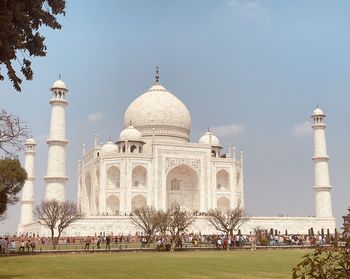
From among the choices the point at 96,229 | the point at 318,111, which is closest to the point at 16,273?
the point at 96,229

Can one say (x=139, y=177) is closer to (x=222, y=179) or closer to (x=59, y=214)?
(x=222, y=179)

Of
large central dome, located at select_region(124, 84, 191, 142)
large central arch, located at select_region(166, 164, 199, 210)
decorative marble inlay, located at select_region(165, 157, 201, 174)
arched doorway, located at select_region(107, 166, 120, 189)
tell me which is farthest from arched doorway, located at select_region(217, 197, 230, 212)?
arched doorway, located at select_region(107, 166, 120, 189)

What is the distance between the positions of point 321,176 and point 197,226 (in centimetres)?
1492

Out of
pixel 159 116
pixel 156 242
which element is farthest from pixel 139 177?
pixel 156 242

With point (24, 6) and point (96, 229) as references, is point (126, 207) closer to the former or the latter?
point (96, 229)

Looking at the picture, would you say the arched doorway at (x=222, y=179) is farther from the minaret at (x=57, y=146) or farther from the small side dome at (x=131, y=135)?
the minaret at (x=57, y=146)

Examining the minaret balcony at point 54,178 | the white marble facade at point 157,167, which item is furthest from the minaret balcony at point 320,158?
the minaret balcony at point 54,178

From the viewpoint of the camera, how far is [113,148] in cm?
5206

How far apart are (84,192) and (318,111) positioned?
2536 cm

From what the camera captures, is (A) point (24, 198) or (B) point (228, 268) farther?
(A) point (24, 198)

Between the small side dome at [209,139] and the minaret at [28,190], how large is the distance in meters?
17.8

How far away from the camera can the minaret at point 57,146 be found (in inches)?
1790

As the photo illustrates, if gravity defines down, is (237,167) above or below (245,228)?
above

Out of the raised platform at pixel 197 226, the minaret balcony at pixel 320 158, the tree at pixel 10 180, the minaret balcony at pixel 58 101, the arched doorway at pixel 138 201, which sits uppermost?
the minaret balcony at pixel 58 101
